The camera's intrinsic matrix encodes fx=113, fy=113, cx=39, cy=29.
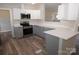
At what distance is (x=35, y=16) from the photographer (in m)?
1.46

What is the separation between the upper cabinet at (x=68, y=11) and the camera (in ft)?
4.65

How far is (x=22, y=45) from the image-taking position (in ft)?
4.90

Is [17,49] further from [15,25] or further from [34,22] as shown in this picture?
[34,22]

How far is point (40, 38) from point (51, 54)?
0.90 ft

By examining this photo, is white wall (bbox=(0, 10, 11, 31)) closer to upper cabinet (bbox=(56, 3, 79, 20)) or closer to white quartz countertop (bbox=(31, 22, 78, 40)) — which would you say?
white quartz countertop (bbox=(31, 22, 78, 40))

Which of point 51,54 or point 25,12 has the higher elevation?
point 25,12

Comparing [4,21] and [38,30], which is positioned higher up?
[4,21]

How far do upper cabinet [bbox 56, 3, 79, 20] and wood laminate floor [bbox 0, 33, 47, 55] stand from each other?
1.32 feet

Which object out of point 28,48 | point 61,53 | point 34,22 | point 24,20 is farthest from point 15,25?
point 61,53

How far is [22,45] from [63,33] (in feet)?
1.85

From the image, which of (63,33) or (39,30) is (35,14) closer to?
(39,30)

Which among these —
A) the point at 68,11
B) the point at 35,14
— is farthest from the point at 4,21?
the point at 68,11

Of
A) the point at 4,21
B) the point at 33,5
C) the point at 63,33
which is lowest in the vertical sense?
the point at 63,33

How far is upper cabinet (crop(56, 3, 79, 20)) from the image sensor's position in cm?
142
